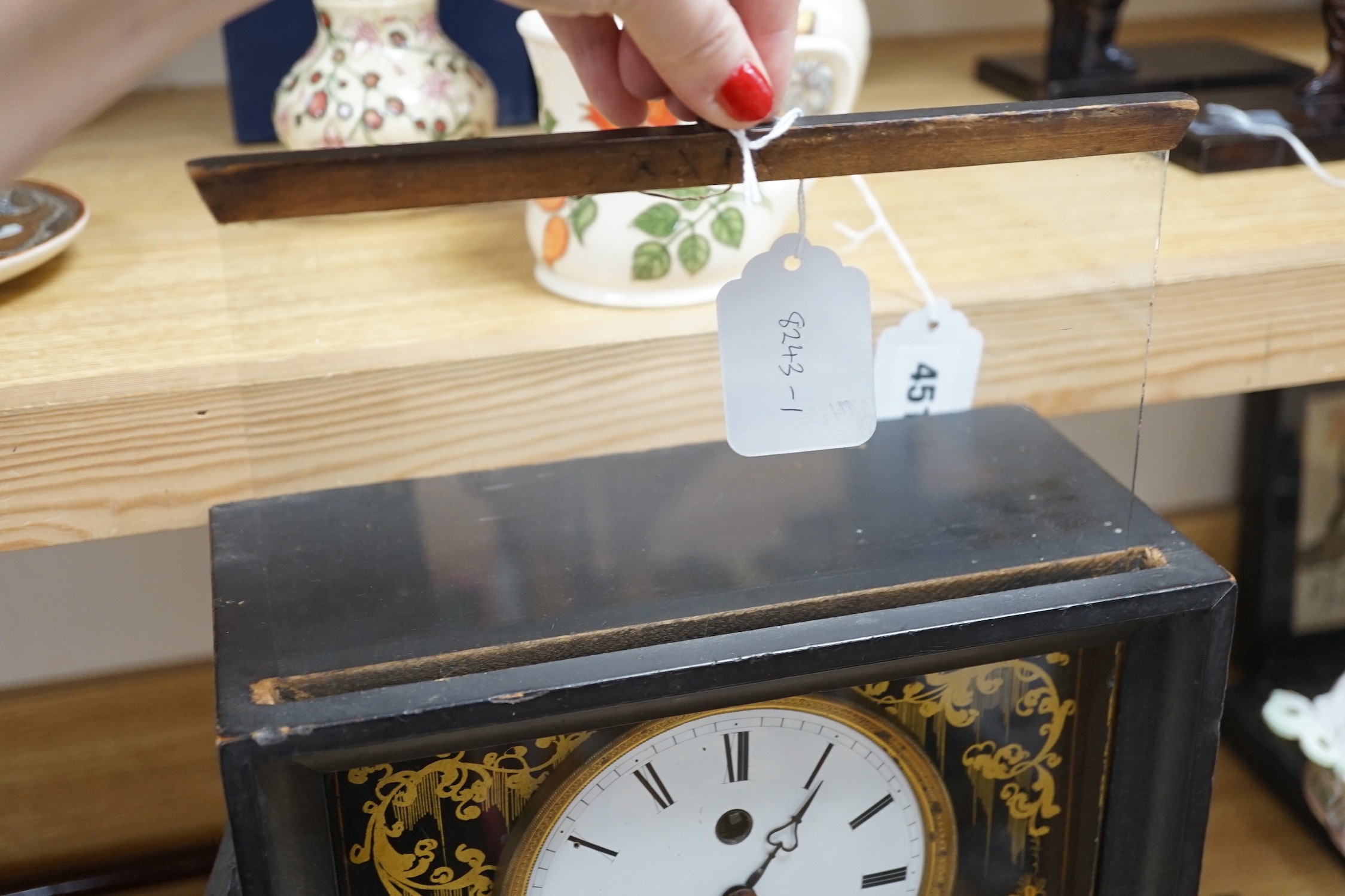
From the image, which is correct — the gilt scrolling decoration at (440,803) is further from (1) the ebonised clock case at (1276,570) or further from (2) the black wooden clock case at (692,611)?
(1) the ebonised clock case at (1276,570)

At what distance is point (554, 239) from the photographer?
0.71m

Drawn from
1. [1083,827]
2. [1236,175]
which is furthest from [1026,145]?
[1236,175]

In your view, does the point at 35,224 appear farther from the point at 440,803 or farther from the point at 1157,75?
the point at 1157,75

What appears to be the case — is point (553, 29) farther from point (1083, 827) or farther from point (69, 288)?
point (1083, 827)

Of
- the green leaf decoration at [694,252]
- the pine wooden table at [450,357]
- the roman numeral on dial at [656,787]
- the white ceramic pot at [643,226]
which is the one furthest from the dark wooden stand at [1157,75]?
the roman numeral on dial at [656,787]

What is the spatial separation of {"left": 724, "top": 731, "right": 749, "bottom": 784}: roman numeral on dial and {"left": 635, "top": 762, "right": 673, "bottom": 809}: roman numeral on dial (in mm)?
30

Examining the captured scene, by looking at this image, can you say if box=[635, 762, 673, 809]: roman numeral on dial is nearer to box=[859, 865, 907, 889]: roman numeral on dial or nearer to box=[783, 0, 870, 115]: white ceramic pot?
box=[859, 865, 907, 889]: roman numeral on dial

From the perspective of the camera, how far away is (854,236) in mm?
631

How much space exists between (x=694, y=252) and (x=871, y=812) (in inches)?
11.8

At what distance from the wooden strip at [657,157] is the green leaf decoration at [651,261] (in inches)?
6.5

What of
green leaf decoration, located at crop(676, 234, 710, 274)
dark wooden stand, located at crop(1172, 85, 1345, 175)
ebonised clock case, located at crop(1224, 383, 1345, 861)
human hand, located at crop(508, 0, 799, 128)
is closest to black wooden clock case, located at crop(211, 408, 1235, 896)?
green leaf decoration, located at crop(676, 234, 710, 274)

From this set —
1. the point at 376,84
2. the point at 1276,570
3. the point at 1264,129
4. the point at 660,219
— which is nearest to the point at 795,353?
the point at 660,219

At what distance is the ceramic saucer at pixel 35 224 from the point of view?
0.71 metres

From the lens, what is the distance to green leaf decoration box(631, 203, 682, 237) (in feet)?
2.15
